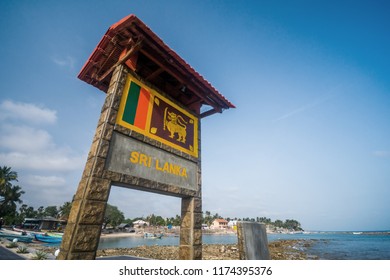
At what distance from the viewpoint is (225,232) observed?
11650cm

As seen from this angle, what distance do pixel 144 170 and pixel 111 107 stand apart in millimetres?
1606

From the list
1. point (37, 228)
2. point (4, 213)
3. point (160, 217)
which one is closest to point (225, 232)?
point (160, 217)

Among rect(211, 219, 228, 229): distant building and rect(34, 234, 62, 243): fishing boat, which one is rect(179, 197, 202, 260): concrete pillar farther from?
rect(211, 219, 228, 229): distant building

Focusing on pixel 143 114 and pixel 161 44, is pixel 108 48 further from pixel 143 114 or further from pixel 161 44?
pixel 143 114

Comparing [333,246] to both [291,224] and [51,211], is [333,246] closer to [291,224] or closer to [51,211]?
[51,211]

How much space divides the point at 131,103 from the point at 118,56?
158 centimetres

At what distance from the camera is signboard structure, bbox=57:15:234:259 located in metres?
3.53

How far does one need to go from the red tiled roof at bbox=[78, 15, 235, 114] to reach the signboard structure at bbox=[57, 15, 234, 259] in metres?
0.02

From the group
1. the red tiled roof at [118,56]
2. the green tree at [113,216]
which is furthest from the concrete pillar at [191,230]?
the green tree at [113,216]

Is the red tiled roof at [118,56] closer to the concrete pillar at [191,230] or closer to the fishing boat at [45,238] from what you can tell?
the concrete pillar at [191,230]

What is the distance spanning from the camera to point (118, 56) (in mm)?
5324

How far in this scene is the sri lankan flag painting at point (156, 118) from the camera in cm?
470

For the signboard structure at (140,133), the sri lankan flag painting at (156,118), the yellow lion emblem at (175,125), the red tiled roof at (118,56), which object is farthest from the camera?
the yellow lion emblem at (175,125)

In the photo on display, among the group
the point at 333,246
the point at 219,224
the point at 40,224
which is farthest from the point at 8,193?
the point at 219,224
